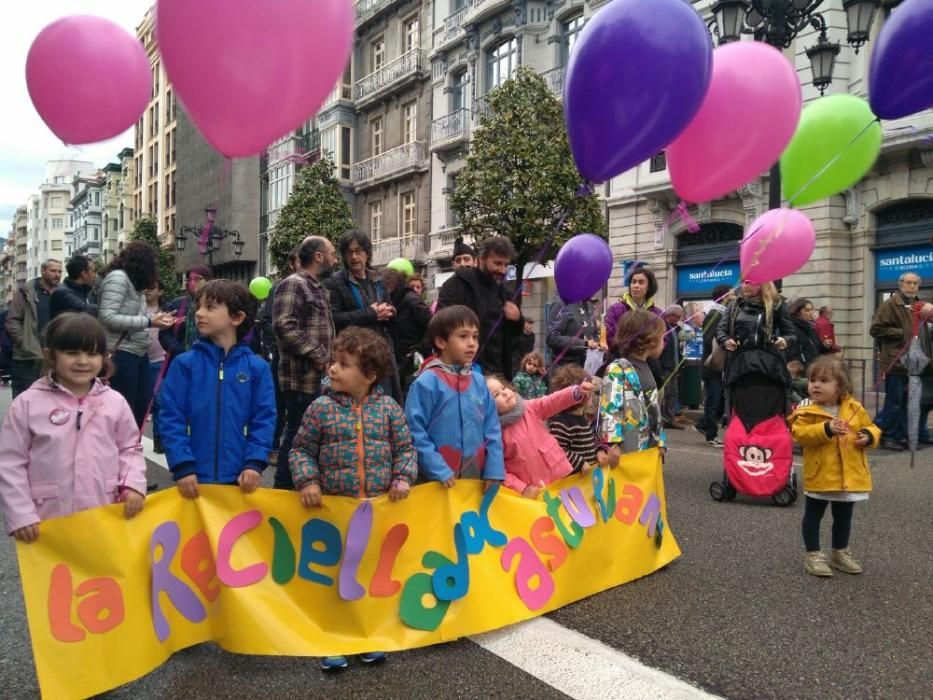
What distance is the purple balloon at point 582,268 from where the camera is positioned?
5598 millimetres

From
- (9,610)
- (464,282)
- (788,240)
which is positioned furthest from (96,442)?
(788,240)

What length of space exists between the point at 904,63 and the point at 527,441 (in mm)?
2746

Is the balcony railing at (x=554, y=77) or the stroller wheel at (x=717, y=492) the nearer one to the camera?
the stroller wheel at (x=717, y=492)

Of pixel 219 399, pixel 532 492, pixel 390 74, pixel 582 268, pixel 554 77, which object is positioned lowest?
pixel 532 492

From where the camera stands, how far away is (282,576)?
2906mm

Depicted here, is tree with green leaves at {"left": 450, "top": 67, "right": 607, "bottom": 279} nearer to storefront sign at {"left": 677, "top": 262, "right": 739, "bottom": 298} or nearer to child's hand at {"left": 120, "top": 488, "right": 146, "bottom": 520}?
storefront sign at {"left": 677, "top": 262, "right": 739, "bottom": 298}

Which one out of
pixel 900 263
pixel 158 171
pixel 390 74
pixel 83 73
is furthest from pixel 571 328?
pixel 158 171

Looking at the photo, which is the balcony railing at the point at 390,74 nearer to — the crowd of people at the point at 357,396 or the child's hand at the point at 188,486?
the crowd of people at the point at 357,396

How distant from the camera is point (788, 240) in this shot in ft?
16.5

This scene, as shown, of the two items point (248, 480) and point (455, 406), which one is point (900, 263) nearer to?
point (455, 406)

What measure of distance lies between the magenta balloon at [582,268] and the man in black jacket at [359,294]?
148cm

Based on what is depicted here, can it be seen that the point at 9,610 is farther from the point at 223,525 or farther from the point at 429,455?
the point at 429,455

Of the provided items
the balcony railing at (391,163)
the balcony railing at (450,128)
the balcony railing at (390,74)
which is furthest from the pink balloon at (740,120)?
the balcony railing at (390,74)

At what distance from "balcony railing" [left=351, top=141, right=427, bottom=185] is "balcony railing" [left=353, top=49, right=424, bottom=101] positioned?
2793 millimetres
